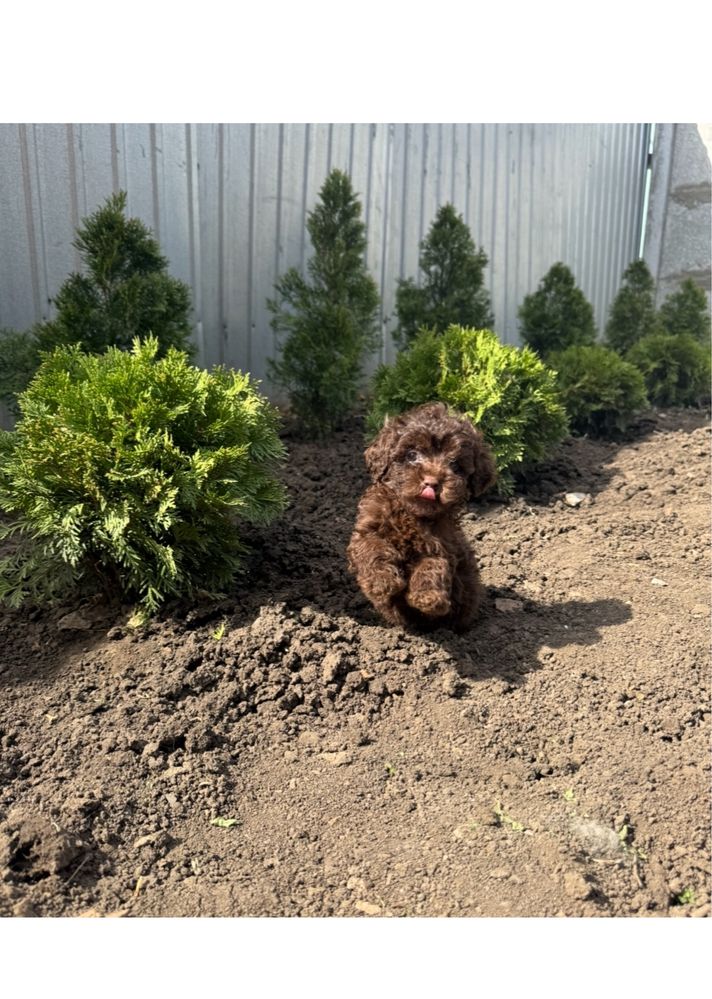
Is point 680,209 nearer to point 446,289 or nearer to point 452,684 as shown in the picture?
point 446,289

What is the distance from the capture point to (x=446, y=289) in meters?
8.16

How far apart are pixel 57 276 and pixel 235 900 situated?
516cm

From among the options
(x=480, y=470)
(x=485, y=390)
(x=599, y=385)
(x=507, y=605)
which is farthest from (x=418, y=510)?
(x=599, y=385)

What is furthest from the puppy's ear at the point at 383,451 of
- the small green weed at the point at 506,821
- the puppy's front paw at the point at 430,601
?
the small green weed at the point at 506,821

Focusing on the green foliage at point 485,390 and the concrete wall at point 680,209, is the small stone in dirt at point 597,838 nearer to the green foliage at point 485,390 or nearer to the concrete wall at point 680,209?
the green foliage at point 485,390

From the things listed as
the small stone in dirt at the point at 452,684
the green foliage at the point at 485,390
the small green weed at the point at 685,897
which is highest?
the green foliage at the point at 485,390

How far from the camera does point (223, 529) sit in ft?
14.1

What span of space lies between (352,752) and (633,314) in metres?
8.24

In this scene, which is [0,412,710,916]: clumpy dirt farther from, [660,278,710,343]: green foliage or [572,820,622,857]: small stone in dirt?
[660,278,710,343]: green foliage

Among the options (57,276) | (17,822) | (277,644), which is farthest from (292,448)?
(17,822)

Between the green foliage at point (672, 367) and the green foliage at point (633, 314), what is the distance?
43.4 inches

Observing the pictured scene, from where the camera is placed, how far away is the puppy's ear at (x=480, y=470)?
13.0 ft

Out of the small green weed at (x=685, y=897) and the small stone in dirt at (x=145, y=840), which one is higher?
the small stone in dirt at (x=145, y=840)

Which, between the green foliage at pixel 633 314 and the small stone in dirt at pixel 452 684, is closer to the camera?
the small stone in dirt at pixel 452 684
